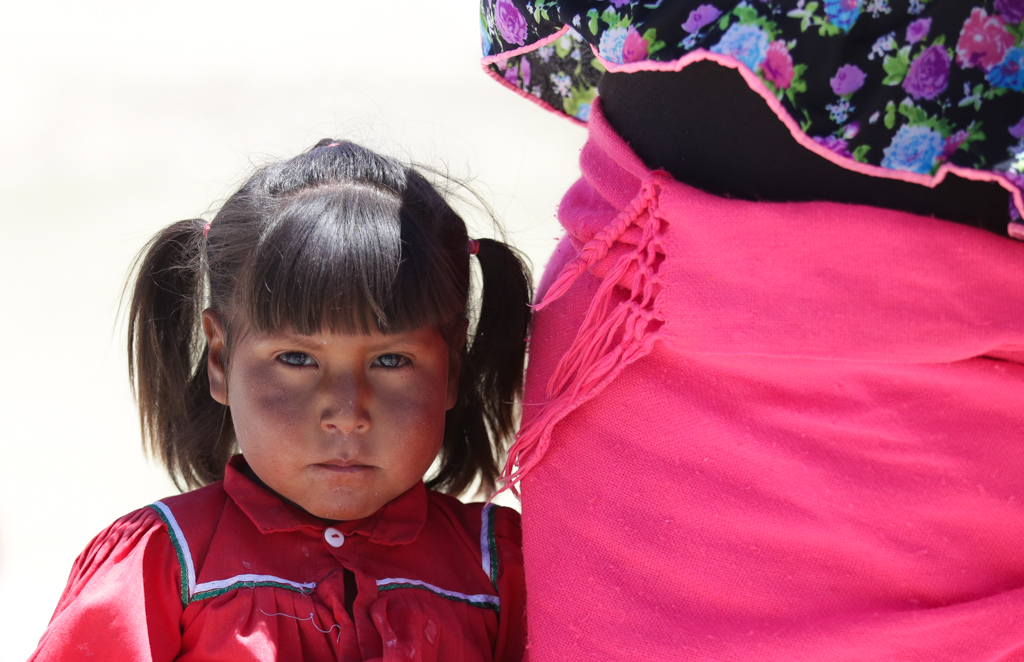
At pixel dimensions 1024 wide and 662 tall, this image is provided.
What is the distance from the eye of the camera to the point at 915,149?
42.4 inches

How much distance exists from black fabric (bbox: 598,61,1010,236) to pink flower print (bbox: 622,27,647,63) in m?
0.08

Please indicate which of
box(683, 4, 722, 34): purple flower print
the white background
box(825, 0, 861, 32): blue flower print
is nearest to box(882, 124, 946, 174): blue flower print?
box(825, 0, 861, 32): blue flower print

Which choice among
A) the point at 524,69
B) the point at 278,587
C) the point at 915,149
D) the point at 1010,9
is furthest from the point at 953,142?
the point at 278,587

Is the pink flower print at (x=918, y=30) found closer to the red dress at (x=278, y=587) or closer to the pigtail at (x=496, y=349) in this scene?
the pigtail at (x=496, y=349)

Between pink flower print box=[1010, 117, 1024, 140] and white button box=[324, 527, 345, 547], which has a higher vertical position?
pink flower print box=[1010, 117, 1024, 140]

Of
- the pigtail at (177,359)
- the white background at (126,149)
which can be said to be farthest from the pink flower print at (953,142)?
the white background at (126,149)

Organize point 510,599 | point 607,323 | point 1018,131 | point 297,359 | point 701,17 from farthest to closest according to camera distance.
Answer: point 510,599 → point 297,359 → point 607,323 → point 701,17 → point 1018,131

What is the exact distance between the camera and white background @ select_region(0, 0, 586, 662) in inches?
115

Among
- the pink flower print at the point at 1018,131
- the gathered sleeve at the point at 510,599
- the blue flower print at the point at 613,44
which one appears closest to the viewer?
the pink flower print at the point at 1018,131

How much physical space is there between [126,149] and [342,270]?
3.79 meters

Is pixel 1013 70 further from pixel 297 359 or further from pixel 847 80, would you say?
pixel 297 359

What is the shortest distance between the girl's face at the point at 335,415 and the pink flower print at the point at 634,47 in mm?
566

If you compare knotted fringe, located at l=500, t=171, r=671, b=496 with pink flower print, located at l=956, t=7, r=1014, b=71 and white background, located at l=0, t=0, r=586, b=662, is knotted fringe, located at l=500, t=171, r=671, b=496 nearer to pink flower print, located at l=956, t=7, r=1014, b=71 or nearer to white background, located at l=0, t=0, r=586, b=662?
pink flower print, located at l=956, t=7, r=1014, b=71

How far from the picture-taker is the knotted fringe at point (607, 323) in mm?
1294
